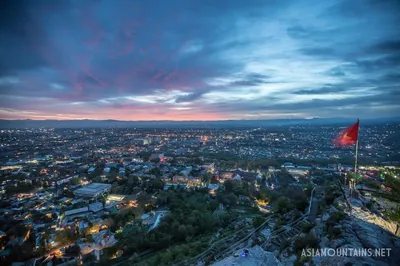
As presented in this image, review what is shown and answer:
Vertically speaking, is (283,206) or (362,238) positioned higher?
(362,238)

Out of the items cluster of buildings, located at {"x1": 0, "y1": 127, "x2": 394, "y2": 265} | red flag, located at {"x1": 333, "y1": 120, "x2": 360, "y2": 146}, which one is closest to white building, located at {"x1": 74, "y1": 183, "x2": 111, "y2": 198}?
cluster of buildings, located at {"x1": 0, "y1": 127, "x2": 394, "y2": 265}

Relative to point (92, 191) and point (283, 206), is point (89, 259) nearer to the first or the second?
point (283, 206)

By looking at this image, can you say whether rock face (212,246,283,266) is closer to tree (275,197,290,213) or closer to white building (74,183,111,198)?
tree (275,197,290,213)

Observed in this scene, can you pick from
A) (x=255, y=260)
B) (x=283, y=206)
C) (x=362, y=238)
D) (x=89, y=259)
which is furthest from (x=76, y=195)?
(x=362, y=238)

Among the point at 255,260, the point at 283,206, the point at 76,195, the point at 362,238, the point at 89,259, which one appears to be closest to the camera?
the point at 362,238

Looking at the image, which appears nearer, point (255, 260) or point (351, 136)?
→ point (255, 260)

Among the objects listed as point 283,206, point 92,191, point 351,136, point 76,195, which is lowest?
point 76,195

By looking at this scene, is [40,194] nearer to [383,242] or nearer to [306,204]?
[306,204]

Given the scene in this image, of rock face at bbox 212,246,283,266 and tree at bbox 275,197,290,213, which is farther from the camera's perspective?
tree at bbox 275,197,290,213

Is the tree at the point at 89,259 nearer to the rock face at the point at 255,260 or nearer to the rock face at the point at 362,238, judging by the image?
the rock face at the point at 255,260

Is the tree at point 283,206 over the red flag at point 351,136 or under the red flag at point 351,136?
under

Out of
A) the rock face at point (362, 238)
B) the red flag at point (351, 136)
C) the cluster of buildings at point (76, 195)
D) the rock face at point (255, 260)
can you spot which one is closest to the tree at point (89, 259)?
the cluster of buildings at point (76, 195)

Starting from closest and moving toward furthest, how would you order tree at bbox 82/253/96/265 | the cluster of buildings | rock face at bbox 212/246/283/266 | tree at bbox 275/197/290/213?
1. rock face at bbox 212/246/283/266
2. tree at bbox 82/253/96/265
3. tree at bbox 275/197/290/213
4. the cluster of buildings
